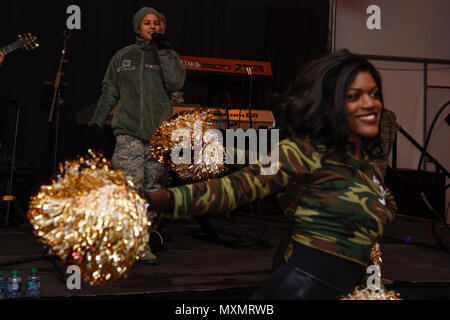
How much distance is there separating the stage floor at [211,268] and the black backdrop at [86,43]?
1.33 metres

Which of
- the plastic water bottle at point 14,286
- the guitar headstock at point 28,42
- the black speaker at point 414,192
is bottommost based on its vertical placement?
the black speaker at point 414,192

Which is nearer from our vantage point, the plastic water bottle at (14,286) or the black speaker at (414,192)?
the plastic water bottle at (14,286)

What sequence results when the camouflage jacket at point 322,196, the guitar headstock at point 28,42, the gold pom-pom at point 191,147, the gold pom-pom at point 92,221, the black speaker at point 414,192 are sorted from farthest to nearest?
the black speaker at point 414,192
the guitar headstock at point 28,42
the gold pom-pom at point 191,147
the camouflage jacket at point 322,196
the gold pom-pom at point 92,221

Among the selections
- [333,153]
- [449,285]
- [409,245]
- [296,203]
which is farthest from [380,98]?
[409,245]

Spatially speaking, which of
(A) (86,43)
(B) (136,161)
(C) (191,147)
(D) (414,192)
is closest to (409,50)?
(D) (414,192)

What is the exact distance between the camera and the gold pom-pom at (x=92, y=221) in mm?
1231

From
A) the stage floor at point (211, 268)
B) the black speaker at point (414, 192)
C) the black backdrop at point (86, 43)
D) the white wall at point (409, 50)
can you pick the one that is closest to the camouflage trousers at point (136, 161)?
the stage floor at point (211, 268)

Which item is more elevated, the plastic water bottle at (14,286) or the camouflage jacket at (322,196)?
the camouflage jacket at (322,196)

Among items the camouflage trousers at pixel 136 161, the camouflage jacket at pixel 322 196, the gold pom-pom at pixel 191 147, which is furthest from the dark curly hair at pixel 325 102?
the camouflage trousers at pixel 136 161

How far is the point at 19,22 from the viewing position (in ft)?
18.8

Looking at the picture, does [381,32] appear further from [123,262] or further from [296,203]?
[123,262]

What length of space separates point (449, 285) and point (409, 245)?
1.56 m

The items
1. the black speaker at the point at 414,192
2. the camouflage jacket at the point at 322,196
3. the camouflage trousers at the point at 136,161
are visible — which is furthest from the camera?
the black speaker at the point at 414,192

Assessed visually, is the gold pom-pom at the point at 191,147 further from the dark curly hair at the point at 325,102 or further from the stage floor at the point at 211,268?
the dark curly hair at the point at 325,102
